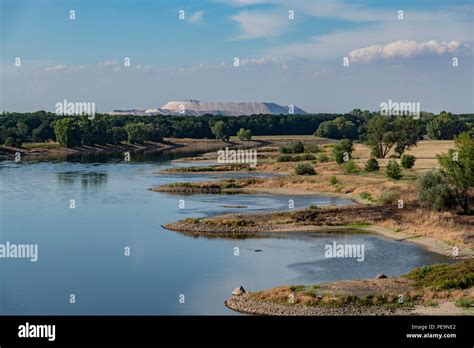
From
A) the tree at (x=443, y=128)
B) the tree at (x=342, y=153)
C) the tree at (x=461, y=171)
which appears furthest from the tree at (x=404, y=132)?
the tree at (x=443, y=128)

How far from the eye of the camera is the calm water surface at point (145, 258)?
127 ft

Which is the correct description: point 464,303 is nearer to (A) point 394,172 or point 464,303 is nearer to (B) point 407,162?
(A) point 394,172

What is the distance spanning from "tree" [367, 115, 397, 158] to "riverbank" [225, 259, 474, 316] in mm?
72410

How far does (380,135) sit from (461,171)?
51.2 m

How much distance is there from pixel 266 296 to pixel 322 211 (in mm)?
29102

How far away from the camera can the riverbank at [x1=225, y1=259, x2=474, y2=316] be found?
34781mm

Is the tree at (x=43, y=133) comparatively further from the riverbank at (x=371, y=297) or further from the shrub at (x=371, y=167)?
the riverbank at (x=371, y=297)

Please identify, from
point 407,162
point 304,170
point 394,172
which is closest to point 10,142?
point 304,170

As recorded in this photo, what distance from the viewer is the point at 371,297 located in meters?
36.1

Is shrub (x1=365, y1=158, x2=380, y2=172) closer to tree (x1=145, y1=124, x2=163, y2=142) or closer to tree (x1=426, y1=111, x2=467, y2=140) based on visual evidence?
tree (x1=426, y1=111, x2=467, y2=140)

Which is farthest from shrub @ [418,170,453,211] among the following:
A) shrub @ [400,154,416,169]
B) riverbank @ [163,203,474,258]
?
shrub @ [400,154,416,169]

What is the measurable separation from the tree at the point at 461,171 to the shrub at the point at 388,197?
6517 millimetres
